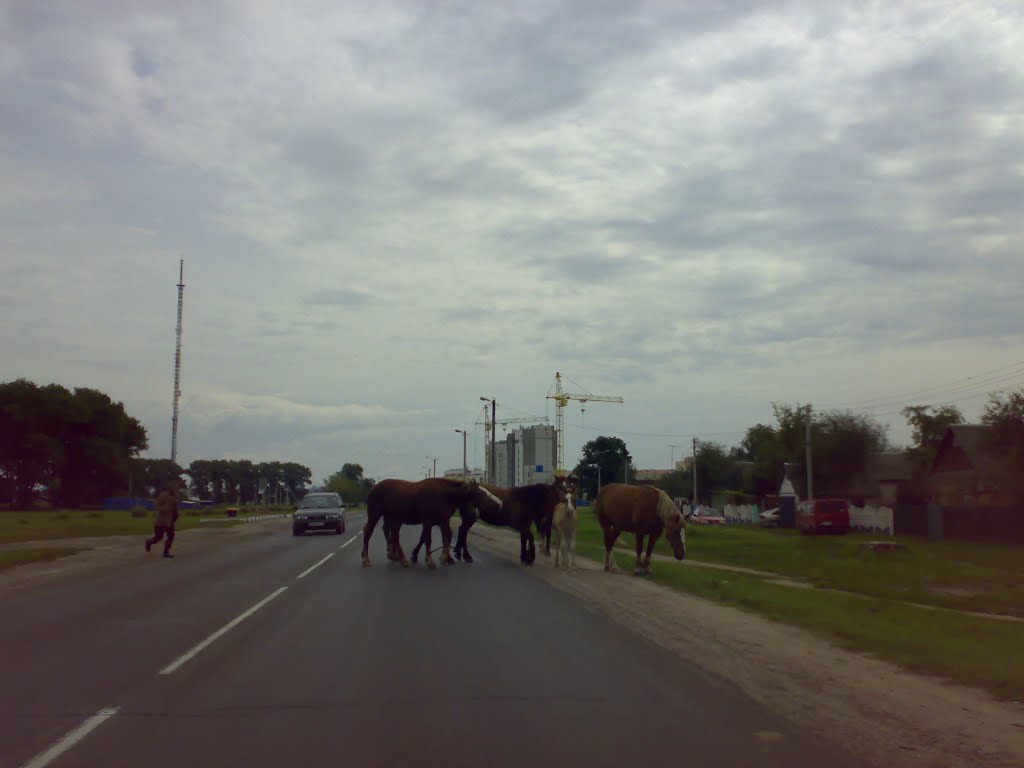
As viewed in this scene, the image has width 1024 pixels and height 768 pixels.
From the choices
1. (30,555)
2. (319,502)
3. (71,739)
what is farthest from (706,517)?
(71,739)

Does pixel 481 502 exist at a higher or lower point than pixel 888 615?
higher

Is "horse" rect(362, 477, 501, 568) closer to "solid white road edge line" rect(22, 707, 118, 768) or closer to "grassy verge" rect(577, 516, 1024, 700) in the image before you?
"grassy verge" rect(577, 516, 1024, 700)

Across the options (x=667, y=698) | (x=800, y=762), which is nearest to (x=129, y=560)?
(x=667, y=698)

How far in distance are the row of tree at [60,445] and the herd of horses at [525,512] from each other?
7518 cm

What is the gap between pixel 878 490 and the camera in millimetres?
69562

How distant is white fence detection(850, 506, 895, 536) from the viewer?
1877 inches

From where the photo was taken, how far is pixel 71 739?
22.9ft

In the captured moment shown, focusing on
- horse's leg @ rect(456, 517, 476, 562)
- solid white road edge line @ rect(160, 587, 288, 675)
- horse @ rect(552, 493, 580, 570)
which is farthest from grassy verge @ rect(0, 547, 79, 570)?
horse @ rect(552, 493, 580, 570)

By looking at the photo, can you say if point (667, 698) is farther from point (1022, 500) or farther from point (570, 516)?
point (1022, 500)

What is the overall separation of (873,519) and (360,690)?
46.1 m

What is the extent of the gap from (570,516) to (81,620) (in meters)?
11.4

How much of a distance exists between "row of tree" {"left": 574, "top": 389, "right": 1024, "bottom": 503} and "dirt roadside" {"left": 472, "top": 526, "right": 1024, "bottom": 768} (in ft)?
106

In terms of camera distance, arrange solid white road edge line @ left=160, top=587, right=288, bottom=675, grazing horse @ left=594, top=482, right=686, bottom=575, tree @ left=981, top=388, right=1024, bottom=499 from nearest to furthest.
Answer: solid white road edge line @ left=160, top=587, right=288, bottom=675
grazing horse @ left=594, top=482, right=686, bottom=575
tree @ left=981, top=388, right=1024, bottom=499

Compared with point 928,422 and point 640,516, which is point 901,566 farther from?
point 928,422
